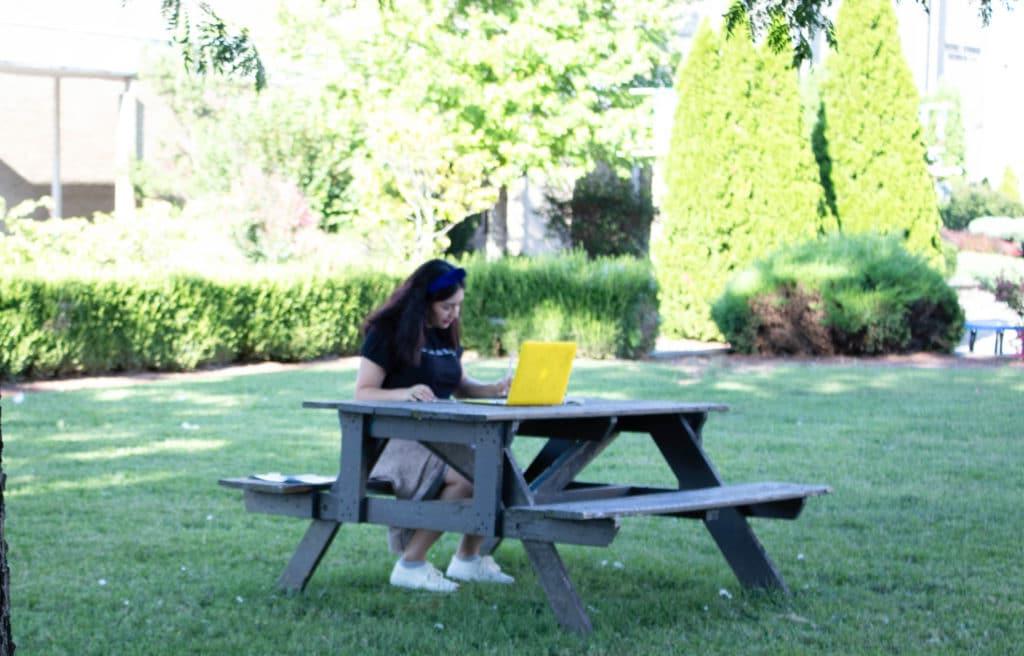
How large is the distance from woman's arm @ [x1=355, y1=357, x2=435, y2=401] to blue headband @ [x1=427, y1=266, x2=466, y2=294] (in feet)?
1.27

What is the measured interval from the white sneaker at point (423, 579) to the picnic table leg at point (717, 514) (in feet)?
3.49

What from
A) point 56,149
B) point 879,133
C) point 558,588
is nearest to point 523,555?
point 558,588

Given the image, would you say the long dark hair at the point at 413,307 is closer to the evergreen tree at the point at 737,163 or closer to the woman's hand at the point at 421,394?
the woman's hand at the point at 421,394

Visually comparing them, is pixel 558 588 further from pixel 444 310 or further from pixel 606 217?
pixel 606 217

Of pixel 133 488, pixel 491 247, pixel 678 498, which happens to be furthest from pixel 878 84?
pixel 678 498

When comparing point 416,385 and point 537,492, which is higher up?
point 416,385

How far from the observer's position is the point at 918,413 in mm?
12469

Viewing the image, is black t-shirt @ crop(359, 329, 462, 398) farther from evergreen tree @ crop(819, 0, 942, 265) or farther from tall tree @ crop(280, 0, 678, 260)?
tall tree @ crop(280, 0, 678, 260)

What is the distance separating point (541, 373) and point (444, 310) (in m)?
0.71

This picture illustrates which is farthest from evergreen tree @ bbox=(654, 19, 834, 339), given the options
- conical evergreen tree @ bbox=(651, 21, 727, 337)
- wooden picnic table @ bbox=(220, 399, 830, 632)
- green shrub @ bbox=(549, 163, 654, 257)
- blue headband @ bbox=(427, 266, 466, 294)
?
blue headband @ bbox=(427, 266, 466, 294)

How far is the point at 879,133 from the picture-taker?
2195cm

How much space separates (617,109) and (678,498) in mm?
22298

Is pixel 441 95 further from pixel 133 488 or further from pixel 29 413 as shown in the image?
pixel 133 488

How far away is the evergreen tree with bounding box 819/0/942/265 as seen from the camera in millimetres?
21766
